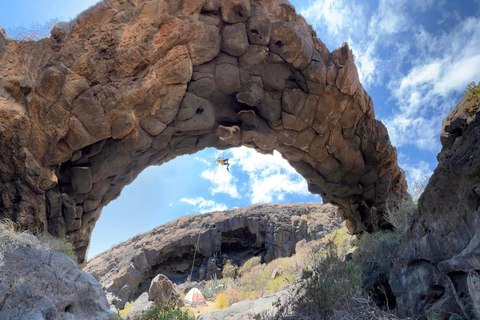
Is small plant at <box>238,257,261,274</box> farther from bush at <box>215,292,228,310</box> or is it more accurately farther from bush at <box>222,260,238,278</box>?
bush at <box>215,292,228,310</box>

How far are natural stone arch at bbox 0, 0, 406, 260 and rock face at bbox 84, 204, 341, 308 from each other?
13.4 m

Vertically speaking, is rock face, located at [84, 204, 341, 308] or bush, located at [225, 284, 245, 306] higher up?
rock face, located at [84, 204, 341, 308]

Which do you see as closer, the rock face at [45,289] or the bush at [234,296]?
the rock face at [45,289]

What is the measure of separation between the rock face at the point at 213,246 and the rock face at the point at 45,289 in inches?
725

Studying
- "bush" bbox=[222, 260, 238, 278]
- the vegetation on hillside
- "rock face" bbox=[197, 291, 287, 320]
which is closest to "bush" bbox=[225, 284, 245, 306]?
"rock face" bbox=[197, 291, 287, 320]

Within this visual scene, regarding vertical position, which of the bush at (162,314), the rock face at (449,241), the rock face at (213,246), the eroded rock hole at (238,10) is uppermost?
the eroded rock hole at (238,10)

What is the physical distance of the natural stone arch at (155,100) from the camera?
7.17 metres

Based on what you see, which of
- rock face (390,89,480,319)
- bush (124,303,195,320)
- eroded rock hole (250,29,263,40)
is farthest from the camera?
eroded rock hole (250,29,263,40)

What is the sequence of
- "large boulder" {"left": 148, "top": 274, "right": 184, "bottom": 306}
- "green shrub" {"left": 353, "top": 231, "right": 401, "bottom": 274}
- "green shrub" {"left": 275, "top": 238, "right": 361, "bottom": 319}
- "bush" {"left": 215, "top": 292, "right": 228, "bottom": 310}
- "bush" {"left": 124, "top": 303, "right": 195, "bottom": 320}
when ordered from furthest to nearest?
"bush" {"left": 215, "top": 292, "right": 228, "bottom": 310} → "large boulder" {"left": 148, "top": 274, "right": 184, "bottom": 306} → "green shrub" {"left": 353, "top": 231, "right": 401, "bottom": 274} → "bush" {"left": 124, "top": 303, "right": 195, "bottom": 320} → "green shrub" {"left": 275, "top": 238, "right": 361, "bottom": 319}

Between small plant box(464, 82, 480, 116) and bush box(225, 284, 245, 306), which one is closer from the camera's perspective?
small plant box(464, 82, 480, 116)

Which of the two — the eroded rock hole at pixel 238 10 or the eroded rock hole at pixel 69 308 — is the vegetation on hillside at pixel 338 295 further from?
the eroded rock hole at pixel 238 10

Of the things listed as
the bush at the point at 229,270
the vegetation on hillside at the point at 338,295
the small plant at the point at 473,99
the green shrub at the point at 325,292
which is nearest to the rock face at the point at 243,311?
the vegetation on hillside at the point at 338,295

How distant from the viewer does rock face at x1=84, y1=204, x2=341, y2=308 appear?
77.6 ft

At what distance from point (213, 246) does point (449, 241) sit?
72.8 ft
